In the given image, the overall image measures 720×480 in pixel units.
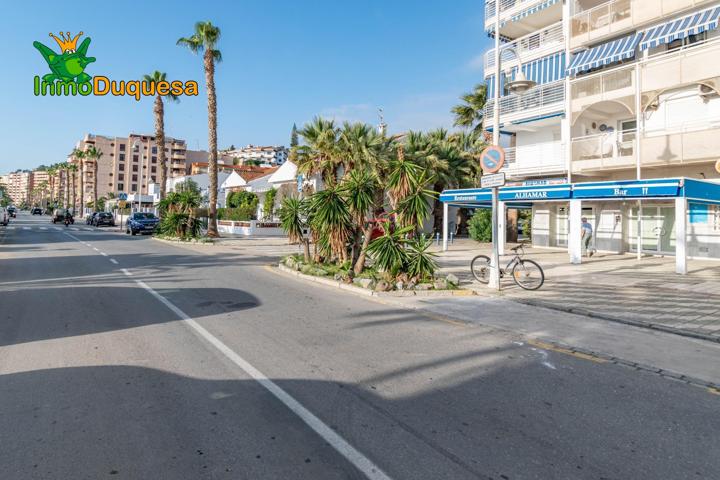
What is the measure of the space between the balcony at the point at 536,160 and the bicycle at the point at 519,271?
13.0 m

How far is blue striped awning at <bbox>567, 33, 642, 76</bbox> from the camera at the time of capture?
2106 centimetres

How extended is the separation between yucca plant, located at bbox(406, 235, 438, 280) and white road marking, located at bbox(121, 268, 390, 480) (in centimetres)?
569

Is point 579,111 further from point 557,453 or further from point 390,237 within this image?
point 557,453

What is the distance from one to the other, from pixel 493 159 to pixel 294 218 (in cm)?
619

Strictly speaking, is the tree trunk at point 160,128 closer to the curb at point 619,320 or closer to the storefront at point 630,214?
the storefront at point 630,214

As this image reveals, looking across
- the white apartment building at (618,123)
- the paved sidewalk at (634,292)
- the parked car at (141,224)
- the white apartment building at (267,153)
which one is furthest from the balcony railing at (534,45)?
the white apartment building at (267,153)

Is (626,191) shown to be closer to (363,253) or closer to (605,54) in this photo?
(605,54)

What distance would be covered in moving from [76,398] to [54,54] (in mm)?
25832

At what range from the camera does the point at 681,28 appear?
18750mm

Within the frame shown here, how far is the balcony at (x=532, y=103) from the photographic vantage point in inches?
950

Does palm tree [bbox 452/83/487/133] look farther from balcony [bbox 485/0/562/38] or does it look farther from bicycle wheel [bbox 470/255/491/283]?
bicycle wheel [bbox 470/255/491/283]

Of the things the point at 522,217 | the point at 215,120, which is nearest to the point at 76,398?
the point at 215,120

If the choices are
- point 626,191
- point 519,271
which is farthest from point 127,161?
point 519,271

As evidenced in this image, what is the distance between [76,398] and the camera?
4477 millimetres
